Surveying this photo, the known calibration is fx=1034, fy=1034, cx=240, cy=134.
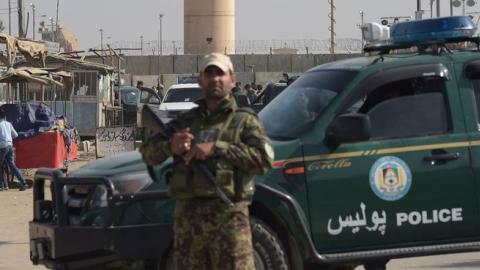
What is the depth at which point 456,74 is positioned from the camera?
7.82 metres

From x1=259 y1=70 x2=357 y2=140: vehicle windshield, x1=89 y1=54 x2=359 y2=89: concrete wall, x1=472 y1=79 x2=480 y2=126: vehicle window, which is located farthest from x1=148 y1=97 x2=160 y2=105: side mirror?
x1=472 y1=79 x2=480 y2=126: vehicle window

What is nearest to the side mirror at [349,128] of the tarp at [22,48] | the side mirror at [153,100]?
the tarp at [22,48]

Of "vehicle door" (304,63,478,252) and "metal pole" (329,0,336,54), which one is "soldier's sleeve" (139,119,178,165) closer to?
"vehicle door" (304,63,478,252)

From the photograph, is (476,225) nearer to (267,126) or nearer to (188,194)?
(267,126)

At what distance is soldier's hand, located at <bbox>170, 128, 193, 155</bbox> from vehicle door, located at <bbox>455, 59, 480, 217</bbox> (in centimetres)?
308

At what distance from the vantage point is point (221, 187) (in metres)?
5.43

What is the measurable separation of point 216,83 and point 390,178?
2.40m

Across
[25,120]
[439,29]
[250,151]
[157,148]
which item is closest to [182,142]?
[157,148]

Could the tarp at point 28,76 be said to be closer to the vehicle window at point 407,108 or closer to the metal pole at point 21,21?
the vehicle window at point 407,108

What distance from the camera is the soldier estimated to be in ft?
17.8

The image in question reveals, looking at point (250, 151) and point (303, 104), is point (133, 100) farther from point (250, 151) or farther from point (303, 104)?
point (250, 151)

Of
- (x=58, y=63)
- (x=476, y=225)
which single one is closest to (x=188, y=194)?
(x=476, y=225)

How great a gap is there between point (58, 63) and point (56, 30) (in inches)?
2610

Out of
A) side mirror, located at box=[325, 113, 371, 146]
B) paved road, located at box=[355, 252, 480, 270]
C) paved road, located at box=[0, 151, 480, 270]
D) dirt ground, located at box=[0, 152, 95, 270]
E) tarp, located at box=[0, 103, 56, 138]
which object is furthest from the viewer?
tarp, located at box=[0, 103, 56, 138]
